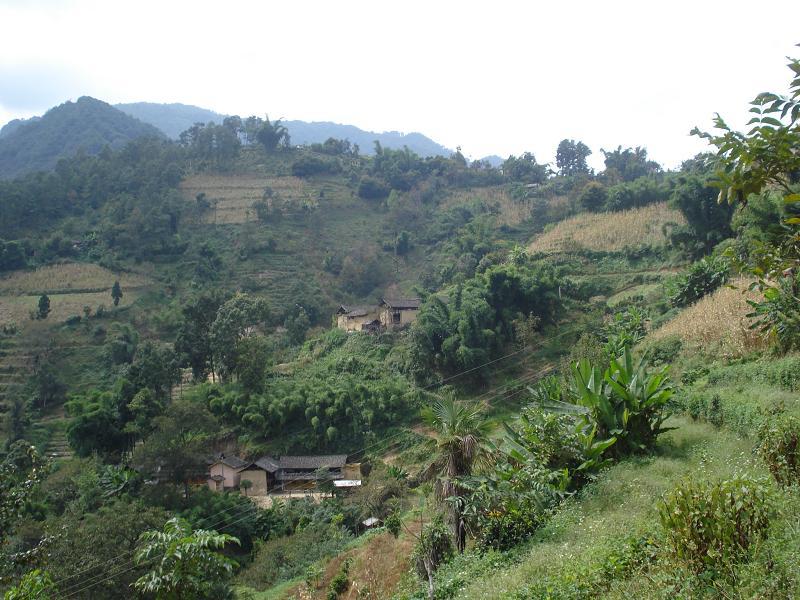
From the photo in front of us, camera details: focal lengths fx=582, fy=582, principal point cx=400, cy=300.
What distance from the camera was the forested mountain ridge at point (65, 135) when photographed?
80125 millimetres

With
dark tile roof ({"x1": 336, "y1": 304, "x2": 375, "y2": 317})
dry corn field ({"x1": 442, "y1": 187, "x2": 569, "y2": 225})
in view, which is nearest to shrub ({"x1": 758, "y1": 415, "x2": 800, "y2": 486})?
dark tile roof ({"x1": 336, "y1": 304, "x2": 375, "y2": 317})

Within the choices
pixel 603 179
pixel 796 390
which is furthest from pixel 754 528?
pixel 603 179

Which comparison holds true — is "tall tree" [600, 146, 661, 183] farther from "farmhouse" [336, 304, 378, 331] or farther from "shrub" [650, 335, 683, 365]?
"shrub" [650, 335, 683, 365]

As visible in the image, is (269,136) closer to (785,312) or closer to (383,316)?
(383,316)

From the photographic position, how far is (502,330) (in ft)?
79.3

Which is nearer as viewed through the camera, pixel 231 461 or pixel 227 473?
pixel 227 473

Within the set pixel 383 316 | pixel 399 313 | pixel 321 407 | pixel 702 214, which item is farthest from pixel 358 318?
pixel 702 214

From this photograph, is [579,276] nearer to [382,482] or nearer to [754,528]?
[382,482]

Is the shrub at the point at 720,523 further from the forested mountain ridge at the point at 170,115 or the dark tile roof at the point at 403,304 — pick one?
the forested mountain ridge at the point at 170,115

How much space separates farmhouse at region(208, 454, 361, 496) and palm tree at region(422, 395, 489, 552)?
12.5 meters

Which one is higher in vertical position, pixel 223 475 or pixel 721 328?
pixel 721 328

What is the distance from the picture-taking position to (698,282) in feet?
62.1

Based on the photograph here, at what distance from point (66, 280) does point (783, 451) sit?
4272 centimetres

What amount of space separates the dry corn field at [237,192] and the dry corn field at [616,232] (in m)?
24.3
